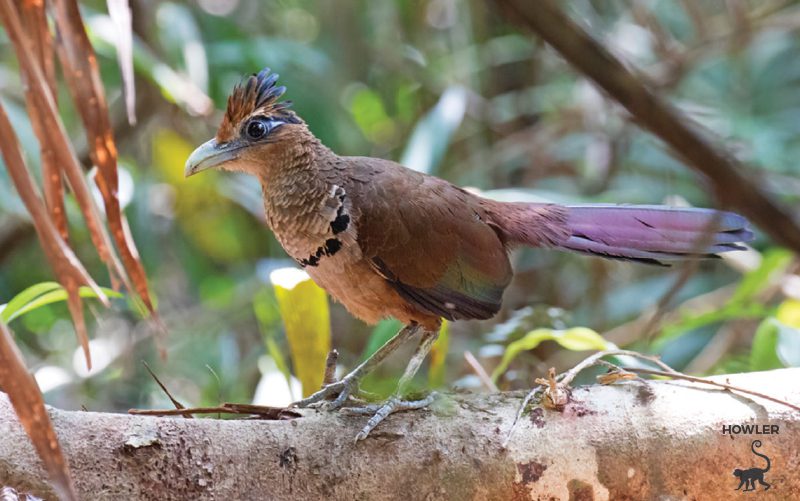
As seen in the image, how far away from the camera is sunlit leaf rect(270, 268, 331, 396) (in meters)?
2.07

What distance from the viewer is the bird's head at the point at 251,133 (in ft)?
6.91

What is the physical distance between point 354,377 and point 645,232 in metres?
0.78

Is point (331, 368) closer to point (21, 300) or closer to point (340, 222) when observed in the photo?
point (340, 222)

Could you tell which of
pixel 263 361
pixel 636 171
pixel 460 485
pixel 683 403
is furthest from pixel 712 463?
pixel 636 171

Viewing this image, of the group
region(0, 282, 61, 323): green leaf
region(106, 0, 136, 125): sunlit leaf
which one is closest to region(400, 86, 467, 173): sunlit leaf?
region(0, 282, 61, 323): green leaf

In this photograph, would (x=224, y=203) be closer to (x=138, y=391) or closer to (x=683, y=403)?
(x=138, y=391)

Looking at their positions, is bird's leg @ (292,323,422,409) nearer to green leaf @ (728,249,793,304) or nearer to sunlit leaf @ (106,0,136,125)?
sunlit leaf @ (106,0,136,125)

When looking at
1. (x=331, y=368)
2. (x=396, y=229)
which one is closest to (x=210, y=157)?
(x=396, y=229)

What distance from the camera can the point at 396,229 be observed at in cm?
197

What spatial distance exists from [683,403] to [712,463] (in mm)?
121

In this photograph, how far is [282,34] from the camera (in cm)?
450

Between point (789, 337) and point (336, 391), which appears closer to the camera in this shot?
point (336, 391)

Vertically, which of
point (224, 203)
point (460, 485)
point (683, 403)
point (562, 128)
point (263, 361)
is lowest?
point (460, 485)

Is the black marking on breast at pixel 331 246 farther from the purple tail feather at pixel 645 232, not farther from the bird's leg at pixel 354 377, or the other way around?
the purple tail feather at pixel 645 232
